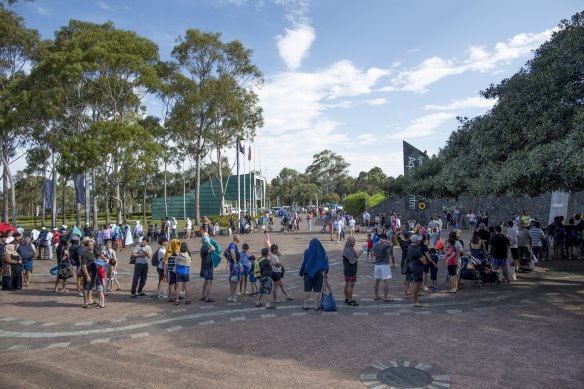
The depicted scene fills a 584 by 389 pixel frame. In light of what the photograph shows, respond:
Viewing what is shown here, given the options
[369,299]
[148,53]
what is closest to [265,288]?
[369,299]

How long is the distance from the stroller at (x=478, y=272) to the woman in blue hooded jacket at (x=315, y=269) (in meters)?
4.55

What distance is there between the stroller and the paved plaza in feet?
1.10

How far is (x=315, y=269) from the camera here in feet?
29.7

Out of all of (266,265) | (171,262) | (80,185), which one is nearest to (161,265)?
(171,262)

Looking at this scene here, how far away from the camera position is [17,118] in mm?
25281

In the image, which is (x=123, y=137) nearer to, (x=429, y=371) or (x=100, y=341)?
(x=100, y=341)

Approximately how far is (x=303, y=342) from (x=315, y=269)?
2.17m

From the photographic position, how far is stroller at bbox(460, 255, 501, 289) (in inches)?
442

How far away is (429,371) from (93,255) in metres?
8.02

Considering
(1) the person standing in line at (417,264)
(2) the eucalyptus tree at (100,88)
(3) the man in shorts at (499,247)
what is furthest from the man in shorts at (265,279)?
(2) the eucalyptus tree at (100,88)

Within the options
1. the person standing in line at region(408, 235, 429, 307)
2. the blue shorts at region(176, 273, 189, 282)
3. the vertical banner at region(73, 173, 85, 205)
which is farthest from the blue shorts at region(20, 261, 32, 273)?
the vertical banner at region(73, 173, 85, 205)

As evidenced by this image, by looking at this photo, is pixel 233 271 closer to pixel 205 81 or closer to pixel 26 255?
pixel 26 255

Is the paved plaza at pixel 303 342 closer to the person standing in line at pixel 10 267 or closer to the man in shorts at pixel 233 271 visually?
the man in shorts at pixel 233 271

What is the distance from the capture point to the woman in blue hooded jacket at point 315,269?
357 inches
